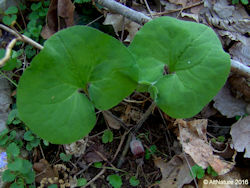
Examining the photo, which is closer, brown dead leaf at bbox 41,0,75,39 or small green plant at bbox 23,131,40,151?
small green plant at bbox 23,131,40,151

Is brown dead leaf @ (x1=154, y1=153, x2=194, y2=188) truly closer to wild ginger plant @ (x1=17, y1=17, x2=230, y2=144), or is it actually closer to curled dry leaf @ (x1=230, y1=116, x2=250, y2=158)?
curled dry leaf @ (x1=230, y1=116, x2=250, y2=158)

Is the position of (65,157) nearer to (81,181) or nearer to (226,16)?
(81,181)

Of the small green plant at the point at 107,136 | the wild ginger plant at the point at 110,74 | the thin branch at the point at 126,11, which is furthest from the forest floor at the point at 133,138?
the wild ginger plant at the point at 110,74

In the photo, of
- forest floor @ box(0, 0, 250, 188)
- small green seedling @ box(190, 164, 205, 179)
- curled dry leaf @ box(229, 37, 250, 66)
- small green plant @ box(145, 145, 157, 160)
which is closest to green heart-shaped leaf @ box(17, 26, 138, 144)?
forest floor @ box(0, 0, 250, 188)

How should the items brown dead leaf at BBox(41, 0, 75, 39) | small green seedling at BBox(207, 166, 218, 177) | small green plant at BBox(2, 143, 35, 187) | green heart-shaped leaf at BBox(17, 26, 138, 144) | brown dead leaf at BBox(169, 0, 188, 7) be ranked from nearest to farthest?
1. green heart-shaped leaf at BBox(17, 26, 138, 144)
2. small green plant at BBox(2, 143, 35, 187)
3. small green seedling at BBox(207, 166, 218, 177)
4. brown dead leaf at BBox(41, 0, 75, 39)
5. brown dead leaf at BBox(169, 0, 188, 7)

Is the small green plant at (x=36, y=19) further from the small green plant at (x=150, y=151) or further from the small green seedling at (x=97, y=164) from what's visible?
the small green plant at (x=150, y=151)

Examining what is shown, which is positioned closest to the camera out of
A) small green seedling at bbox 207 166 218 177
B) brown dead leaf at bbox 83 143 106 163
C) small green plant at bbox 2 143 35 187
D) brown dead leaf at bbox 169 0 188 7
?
small green plant at bbox 2 143 35 187
